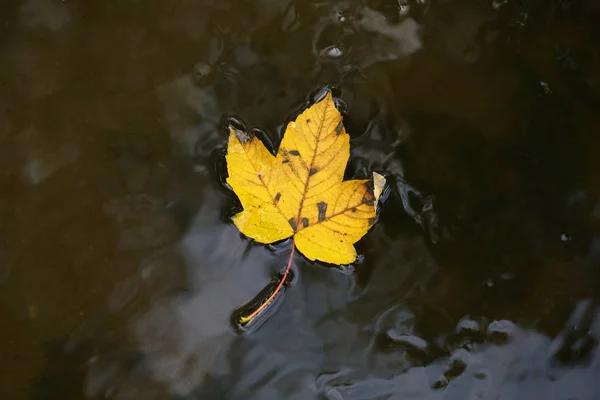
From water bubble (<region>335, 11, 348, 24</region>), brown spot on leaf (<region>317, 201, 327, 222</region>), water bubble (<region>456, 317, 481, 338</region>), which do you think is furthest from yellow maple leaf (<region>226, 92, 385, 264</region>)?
water bubble (<region>456, 317, 481, 338</region>)

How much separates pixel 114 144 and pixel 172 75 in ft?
0.70

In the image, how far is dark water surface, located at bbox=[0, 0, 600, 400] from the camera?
1349 mm

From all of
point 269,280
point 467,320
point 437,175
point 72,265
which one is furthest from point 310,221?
point 72,265

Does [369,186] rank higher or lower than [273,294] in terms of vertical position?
higher

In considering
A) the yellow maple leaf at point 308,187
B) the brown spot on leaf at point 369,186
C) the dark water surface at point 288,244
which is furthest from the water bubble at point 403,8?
the brown spot on leaf at point 369,186

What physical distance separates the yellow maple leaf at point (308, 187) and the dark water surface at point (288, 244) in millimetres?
74

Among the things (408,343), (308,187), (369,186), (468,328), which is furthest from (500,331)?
(308,187)

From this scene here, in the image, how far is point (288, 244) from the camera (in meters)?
1.36

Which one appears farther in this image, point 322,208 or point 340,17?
point 340,17

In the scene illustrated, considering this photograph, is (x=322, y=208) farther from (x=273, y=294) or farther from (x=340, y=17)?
(x=340, y=17)

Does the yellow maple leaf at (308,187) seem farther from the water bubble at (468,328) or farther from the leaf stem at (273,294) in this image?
the water bubble at (468,328)

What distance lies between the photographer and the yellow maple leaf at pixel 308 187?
1283mm

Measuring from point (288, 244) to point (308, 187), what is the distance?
157 millimetres

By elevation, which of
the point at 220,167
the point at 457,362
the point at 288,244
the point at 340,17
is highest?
the point at 340,17
